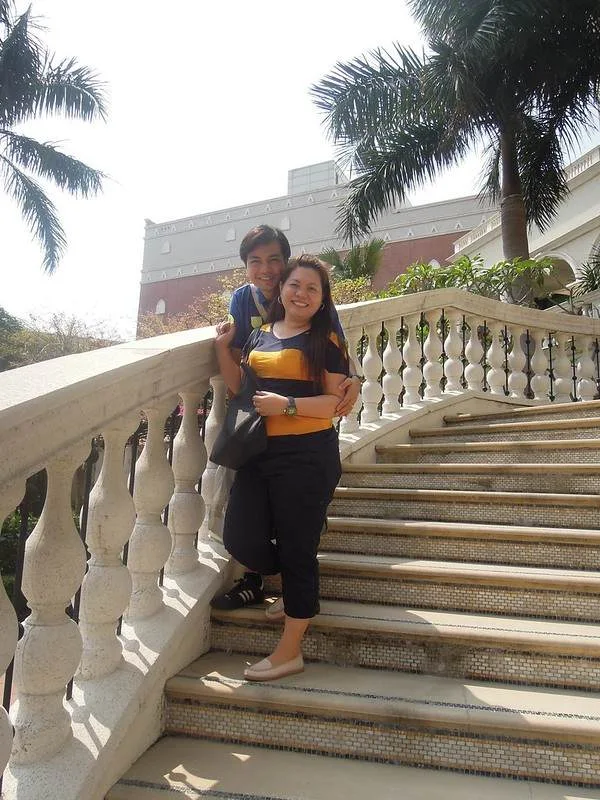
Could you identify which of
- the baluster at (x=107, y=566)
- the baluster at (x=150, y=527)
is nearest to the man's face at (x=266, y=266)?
the baluster at (x=150, y=527)

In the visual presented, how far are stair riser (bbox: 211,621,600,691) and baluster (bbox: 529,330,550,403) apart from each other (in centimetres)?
342

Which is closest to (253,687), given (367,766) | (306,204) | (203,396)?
(367,766)

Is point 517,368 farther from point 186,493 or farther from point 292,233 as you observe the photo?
point 292,233

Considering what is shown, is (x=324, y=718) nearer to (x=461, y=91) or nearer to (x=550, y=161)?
(x=461, y=91)

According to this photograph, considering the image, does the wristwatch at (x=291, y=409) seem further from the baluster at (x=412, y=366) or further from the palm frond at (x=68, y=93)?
the palm frond at (x=68, y=93)

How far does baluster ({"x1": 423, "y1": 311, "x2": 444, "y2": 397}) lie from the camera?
183 inches

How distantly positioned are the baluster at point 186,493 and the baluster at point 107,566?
1.53ft

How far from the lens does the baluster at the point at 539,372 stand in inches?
203

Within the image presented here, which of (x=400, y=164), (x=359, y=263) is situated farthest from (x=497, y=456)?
(x=359, y=263)

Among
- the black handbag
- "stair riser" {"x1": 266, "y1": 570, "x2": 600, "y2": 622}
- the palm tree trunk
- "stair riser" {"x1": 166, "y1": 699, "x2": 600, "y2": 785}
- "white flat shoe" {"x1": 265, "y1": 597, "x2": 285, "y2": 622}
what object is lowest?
"stair riser" {"x1": 166, "y1": 699, "x2": 600, "y2": 785}

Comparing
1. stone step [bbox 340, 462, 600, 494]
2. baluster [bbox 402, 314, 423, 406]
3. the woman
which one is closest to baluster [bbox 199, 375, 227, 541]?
the woman

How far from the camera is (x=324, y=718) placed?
5.74 feet

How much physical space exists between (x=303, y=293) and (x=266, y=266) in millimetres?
325

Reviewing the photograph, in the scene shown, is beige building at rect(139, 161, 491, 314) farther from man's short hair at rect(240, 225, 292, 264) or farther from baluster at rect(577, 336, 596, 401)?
man's short hair at rect(240, 225, 292, 264)
